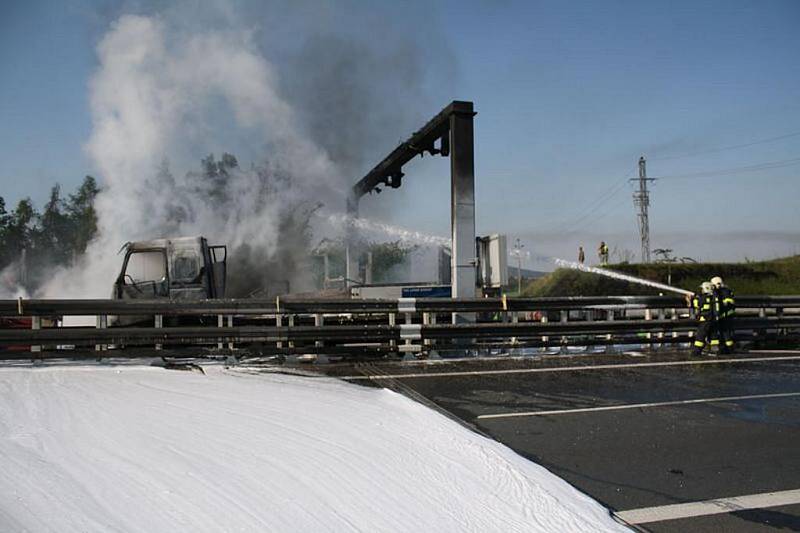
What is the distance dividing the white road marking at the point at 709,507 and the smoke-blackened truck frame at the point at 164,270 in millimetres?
8387

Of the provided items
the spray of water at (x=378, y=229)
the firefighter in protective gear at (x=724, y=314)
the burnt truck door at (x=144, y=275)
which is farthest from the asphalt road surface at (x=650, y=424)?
the spray of water at (x=378, y=229)

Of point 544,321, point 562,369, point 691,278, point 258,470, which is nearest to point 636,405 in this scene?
point 562,369

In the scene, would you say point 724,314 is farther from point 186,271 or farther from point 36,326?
point 36,326

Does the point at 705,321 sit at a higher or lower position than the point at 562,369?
higher

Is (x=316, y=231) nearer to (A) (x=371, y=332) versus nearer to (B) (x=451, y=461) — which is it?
(A) (x=371, y=332)

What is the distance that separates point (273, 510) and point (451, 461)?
4.52 ft

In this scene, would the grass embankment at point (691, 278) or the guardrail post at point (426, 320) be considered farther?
the grass embankment at point (691, 278)

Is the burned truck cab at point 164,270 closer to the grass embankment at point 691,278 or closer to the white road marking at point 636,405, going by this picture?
the white road marking at point 636,405

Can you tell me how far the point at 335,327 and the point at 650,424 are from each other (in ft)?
15.3

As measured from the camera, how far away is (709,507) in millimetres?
3436

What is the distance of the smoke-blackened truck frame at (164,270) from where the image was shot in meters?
9.98

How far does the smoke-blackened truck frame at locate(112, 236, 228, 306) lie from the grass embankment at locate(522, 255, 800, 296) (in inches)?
805

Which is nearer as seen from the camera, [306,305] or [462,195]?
[306,305]

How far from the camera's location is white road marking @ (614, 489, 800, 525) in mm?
3273
